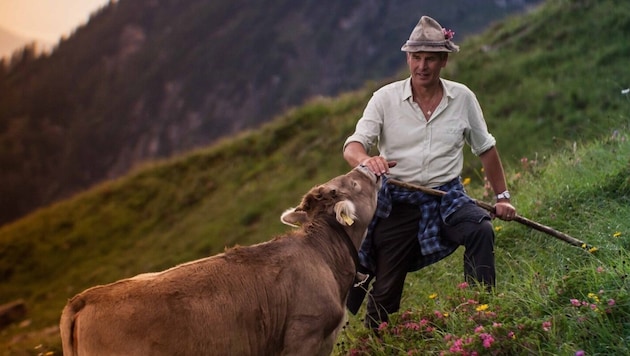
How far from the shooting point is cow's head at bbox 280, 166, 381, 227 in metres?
5.92

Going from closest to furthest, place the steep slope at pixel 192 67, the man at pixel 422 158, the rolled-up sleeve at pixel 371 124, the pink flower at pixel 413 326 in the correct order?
the pink flower at pixel 413 326, the man at pixel 422 158, the rolled-up sleeve at pixel 371 124, the steep slope at pixel 192 67

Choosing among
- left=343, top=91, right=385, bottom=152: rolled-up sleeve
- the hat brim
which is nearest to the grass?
left=343, top=91, right=385, bottom=152: rolled-up sleeve

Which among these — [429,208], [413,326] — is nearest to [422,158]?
[429,208]

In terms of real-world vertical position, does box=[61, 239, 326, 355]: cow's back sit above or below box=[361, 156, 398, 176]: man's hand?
below

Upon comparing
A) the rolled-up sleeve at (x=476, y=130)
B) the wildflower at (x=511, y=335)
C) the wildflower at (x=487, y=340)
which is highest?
the rolled-up sleeve at (x=476, y=130)

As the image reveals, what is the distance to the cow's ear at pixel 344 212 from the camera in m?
5.66

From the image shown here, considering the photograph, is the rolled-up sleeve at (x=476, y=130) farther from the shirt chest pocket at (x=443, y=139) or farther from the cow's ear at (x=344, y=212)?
the cow's ear at (x=344, y=212)

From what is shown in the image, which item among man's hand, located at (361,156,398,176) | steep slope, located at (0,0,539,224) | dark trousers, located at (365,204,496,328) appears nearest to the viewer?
man's hand, located at (361,156,398,176)

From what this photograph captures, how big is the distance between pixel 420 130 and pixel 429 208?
1.97ft

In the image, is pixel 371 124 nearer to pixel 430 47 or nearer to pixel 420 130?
pixel 420 130

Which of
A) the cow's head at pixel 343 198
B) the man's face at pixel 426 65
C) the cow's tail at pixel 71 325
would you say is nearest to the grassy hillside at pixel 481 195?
the cow's head at pixel 343 198

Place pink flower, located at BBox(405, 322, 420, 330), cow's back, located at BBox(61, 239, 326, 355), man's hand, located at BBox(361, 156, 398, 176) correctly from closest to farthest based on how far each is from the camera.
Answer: cow's back, located at BBox(61, 239, 326, 355) → pink flower, located at BBox(405, 322, 420, 330) → man's hand, located at BBox(361, 156, 398, 176)

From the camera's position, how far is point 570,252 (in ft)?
21.8

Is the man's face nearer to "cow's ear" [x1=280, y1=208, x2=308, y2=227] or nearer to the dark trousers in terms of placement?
the dark trousers
